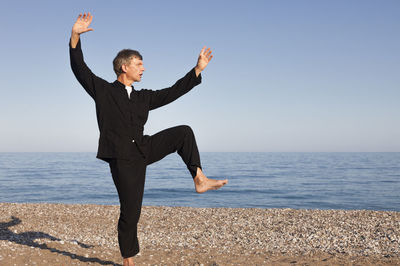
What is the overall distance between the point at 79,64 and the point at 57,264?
116 inches

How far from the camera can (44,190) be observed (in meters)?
27.5

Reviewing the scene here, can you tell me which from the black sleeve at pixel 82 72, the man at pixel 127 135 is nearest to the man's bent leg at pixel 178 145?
→ the man at pixel 127 135

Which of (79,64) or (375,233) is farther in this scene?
(375,233)

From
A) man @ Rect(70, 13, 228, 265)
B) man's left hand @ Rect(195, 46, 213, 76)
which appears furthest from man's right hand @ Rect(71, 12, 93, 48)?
man's left hand @ Rect(195, 46, 213, 76)

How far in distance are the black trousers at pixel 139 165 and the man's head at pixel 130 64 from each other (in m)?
0.76

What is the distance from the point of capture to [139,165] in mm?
4516

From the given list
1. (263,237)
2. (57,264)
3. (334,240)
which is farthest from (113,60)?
(334,240)

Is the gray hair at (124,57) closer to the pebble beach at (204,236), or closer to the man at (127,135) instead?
the man at (127,135)

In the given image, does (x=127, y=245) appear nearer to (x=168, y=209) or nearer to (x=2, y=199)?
(x=168, y=209)

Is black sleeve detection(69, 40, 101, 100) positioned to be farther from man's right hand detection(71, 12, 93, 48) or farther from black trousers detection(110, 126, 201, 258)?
black trousers detection(110, 126, 201, 258)

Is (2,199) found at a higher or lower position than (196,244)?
lower

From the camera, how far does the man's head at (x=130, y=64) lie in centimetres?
443

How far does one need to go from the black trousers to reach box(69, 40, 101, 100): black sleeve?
89cm

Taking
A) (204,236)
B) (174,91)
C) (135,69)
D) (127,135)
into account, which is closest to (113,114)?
(127,135)
